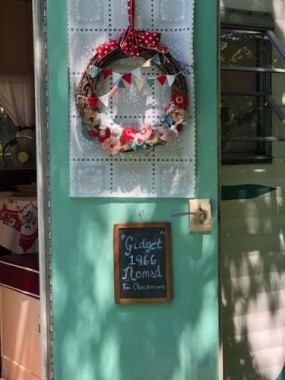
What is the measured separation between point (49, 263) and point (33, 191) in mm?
1457

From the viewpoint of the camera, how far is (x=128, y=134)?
2.79 m

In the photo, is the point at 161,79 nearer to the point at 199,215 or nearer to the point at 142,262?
the point at 199,215

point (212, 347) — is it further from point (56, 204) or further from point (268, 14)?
point (268, 14)

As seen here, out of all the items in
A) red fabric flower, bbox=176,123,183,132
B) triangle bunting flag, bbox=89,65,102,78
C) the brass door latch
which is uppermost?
triangle bunting flag, bbox=89,65,102,78

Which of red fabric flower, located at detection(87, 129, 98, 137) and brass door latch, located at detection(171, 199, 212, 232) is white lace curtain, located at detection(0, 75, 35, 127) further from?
brass door latch, located at detection(171, 199, 212, 232)

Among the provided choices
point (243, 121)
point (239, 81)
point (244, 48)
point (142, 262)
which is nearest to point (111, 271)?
point (142, 262)

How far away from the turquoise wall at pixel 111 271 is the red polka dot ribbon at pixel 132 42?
0.18 m

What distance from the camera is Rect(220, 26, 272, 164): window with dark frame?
3.54 metres

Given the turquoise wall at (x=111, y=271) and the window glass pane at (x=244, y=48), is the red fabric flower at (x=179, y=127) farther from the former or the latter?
the window glass pane at (x=244, y=48)

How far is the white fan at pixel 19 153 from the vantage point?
4.81 metres

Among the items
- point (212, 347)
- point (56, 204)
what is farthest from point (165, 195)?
point (212, 347)

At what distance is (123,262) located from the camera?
9.39 feet

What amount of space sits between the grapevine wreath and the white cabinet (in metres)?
1.06

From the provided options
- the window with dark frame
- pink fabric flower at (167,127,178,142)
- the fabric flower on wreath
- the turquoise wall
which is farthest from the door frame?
the window with dark frame
